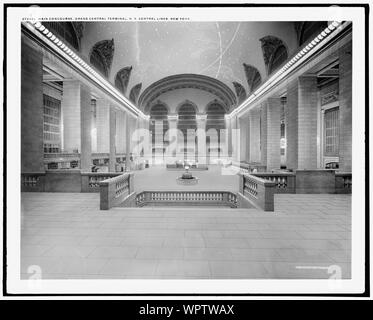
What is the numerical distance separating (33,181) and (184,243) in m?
7.02

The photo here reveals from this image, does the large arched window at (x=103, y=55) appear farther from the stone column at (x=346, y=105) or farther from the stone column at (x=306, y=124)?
the stone column at (x=346, y=105)

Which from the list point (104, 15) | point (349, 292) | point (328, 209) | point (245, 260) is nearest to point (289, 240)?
point (245, 260)

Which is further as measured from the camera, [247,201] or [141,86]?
[141,86]

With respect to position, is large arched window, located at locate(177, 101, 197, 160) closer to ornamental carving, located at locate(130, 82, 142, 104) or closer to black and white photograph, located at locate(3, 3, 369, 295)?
black and white photograph, located at locate(3, 3, 369, 295)

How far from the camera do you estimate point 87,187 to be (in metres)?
7.59

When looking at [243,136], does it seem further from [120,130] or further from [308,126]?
[120,130]

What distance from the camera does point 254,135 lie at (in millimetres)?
16641

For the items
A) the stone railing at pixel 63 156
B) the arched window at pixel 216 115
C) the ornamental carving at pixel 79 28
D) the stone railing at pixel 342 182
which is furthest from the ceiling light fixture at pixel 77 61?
the arched window at pixel 216 115

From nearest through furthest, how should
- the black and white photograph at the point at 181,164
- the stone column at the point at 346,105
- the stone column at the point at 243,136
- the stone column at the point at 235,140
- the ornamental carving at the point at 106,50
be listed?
the black and white photograph at the point at 181,164 → the stone column at the point at 346,105 → the ornamental carving at the point at 106,50 → the stone column at the point at 243,136 → the stone column at the point at 235,140

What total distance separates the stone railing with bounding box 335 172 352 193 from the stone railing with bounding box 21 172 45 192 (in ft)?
34.5

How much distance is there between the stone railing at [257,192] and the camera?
5.04 meters

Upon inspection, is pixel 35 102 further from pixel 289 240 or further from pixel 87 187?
pixel 289 240

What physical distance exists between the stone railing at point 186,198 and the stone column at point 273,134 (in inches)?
243

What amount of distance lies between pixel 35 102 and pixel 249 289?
877 centimetres
